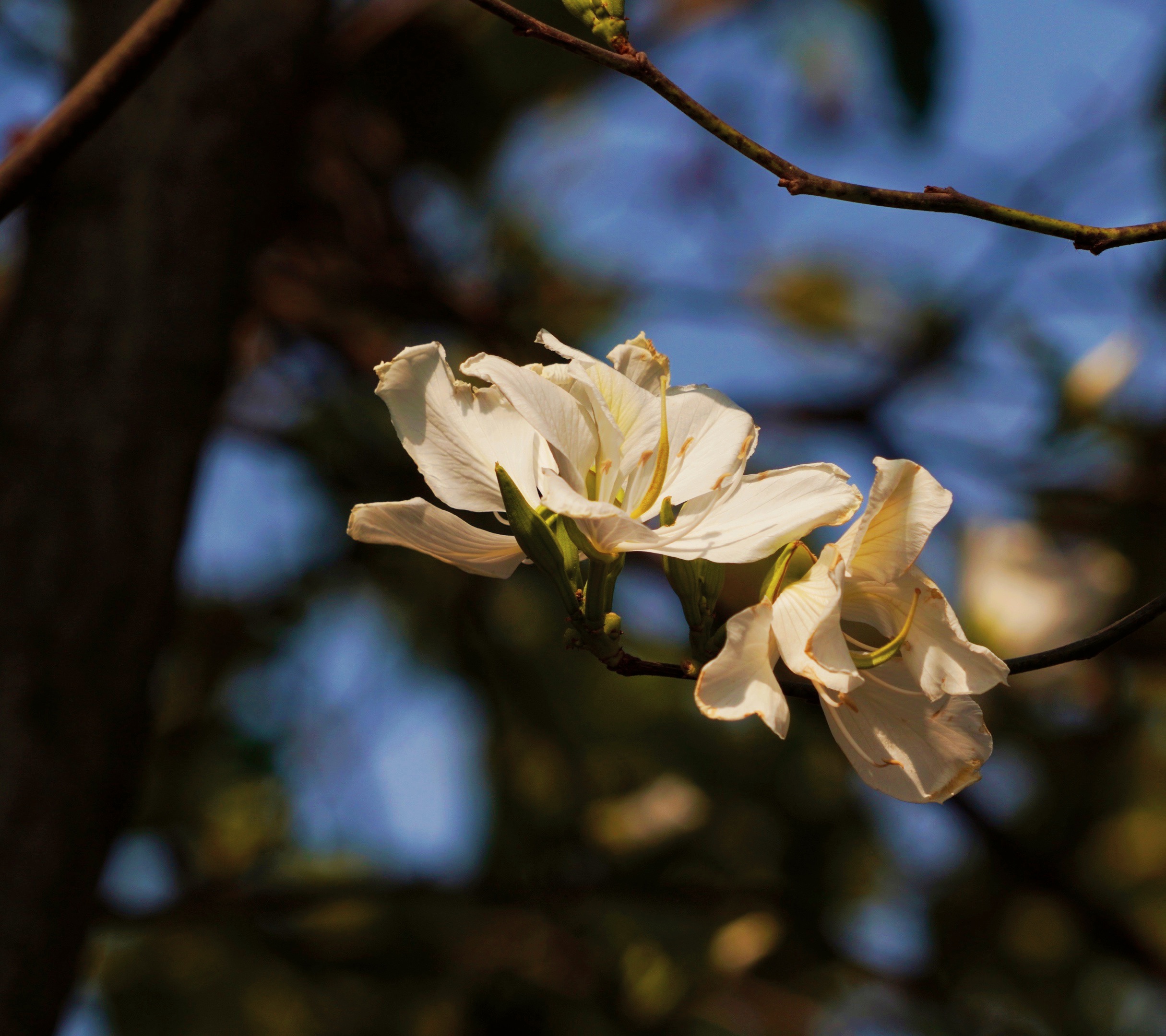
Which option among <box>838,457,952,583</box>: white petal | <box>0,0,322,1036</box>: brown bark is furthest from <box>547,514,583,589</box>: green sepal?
<box>0,0,322,1036</box>: brown bark

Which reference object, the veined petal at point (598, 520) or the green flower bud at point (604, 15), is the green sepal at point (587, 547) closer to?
the veined petal at point (598, 520)

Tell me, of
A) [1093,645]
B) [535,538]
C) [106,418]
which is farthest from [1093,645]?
[106,418]

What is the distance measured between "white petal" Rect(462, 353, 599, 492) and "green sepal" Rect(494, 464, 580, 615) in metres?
0.02

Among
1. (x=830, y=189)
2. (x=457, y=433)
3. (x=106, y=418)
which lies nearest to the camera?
(x=830, y=189)

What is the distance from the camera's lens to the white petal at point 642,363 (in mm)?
493

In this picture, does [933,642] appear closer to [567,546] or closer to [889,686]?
[889,686]

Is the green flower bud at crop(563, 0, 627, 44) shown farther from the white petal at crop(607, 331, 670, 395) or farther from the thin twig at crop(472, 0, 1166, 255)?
the white petal at crop(607, 331, 670, 395)

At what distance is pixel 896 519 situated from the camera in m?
0.42

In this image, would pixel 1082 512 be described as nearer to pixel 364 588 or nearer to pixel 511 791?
pixel 511 791

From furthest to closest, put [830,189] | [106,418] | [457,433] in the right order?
[106,418]
[457,433]
[830,189]

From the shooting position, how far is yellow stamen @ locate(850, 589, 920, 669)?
0.41 m

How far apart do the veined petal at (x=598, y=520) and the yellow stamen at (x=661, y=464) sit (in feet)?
0.13

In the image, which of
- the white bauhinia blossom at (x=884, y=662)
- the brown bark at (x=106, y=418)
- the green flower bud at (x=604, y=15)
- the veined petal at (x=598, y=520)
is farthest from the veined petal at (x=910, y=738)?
the brown bark at (x=106, y=418)

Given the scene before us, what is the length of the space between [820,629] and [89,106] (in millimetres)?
386
